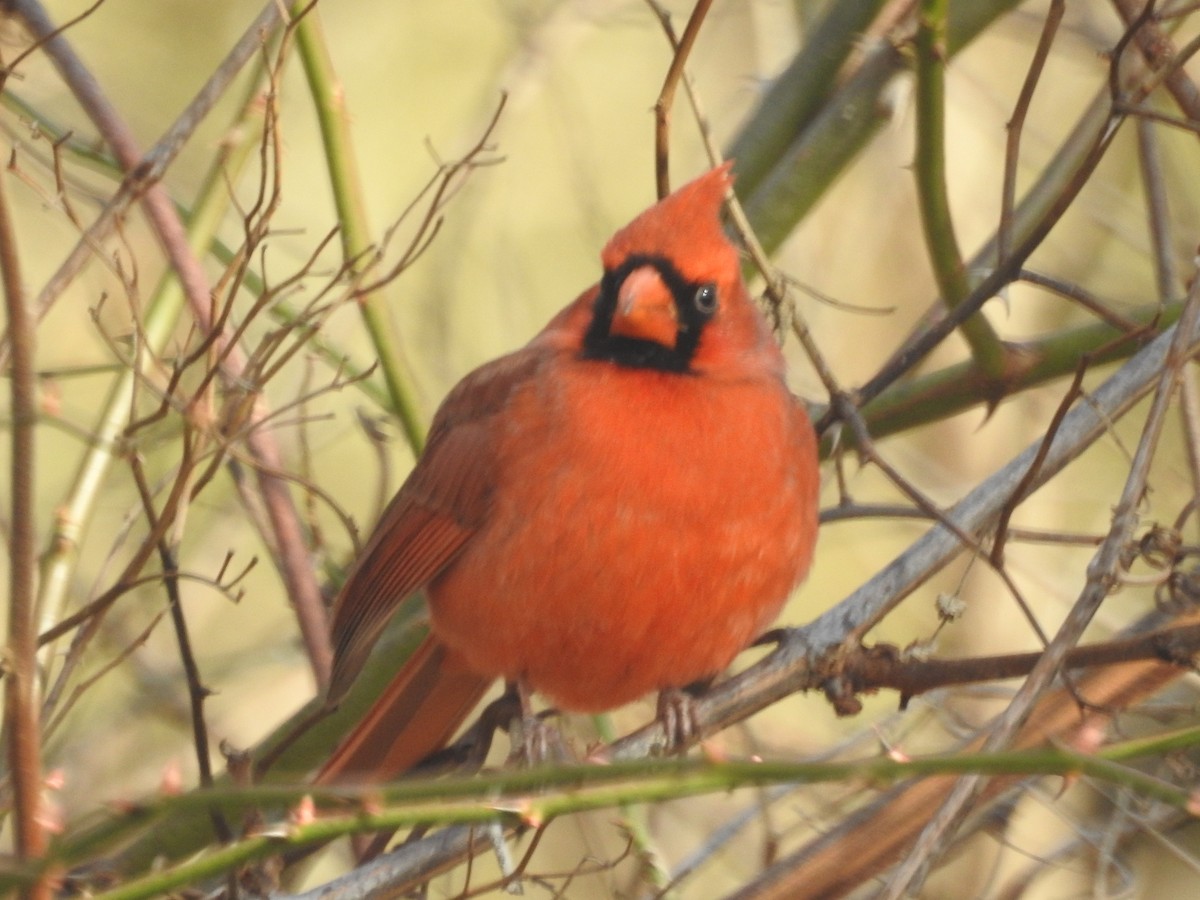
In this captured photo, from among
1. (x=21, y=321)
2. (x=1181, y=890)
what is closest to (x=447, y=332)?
(x=1181, y=890)

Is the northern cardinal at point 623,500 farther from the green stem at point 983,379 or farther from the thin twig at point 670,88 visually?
the green stem at point 983,379

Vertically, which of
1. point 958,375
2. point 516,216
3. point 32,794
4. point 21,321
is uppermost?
point 516,216

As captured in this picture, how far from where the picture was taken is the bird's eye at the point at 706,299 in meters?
2.32

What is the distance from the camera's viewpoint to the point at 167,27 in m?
4.93

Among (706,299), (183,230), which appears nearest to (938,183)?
(706,299)

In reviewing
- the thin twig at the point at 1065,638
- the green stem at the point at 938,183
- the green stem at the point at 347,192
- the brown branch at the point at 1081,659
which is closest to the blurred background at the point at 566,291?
the green stem at the point at 347,192

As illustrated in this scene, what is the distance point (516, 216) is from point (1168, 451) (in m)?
2.12

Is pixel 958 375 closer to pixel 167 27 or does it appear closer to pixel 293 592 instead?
pixel 293 592

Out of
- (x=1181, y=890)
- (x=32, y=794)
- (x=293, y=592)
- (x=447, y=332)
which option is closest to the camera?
(x=32, y=794)

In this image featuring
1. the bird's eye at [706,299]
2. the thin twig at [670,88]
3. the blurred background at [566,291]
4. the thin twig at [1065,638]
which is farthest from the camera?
the blurred background at [566,291]

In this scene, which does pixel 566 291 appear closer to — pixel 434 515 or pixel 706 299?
pixel 434 515

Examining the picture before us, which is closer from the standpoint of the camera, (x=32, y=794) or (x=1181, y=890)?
(x=32, y=794)

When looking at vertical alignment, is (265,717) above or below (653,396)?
above

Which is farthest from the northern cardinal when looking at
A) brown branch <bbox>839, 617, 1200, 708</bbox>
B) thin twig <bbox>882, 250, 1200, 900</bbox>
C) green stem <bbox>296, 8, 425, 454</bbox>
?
thin twig <bbox>882, 250, 1200, 900</bbox>
